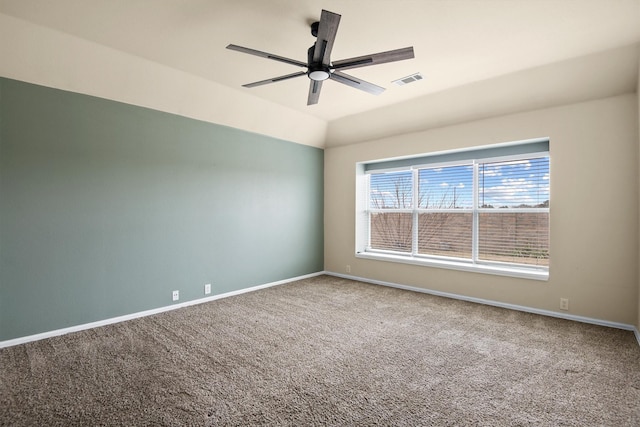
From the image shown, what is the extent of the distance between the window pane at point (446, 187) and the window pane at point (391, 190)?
215mm

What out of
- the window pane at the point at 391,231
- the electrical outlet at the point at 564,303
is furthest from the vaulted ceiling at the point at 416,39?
the electrical outlet at the point at 564,303

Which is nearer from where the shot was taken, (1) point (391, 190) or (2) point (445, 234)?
(2) point (445, 234)

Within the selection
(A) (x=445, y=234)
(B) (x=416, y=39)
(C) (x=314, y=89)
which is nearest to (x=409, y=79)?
(B) (x=416, y=39)

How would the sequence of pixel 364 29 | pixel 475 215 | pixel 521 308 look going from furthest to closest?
pixel 475 215 → pixel 521 308 → pixel 364 29

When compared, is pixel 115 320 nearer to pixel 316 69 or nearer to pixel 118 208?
pixel 118 208

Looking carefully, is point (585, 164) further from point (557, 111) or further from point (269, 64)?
point (269, 64)

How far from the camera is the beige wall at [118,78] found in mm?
2740

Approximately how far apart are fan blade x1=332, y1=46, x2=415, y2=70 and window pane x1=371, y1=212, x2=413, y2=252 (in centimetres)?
326

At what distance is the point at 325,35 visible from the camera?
2.16m

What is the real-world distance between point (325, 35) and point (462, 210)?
3455mm

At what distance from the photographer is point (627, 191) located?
3.28 metres

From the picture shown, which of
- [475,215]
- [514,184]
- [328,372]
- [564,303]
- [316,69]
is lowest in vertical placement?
[328,372]

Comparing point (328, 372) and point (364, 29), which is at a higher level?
point (364, 29)

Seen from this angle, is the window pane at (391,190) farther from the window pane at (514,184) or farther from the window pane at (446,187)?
the window pane at (514,184)
